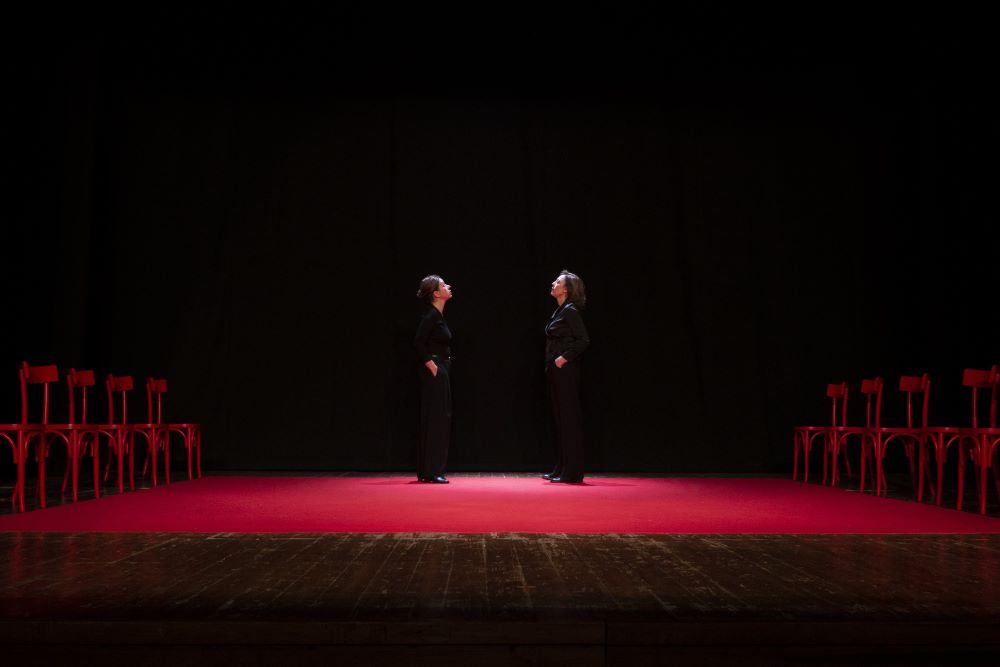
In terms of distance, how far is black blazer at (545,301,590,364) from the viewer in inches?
240

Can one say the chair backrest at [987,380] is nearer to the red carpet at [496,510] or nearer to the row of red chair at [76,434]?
the red carpet at [496,510]

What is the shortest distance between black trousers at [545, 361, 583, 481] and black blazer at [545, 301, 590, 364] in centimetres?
9

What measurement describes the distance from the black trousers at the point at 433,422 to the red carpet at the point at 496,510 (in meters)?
0.19

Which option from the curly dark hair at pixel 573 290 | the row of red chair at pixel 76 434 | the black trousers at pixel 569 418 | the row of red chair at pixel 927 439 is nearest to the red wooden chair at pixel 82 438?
the row of red chair at pixel 76 434

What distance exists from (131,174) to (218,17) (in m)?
1.40

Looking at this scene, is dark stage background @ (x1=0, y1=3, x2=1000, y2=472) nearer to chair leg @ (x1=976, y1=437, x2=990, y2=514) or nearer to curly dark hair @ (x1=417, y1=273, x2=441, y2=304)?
curly dark hair @ (x1=417, y1=273, x2=441, y2=304)

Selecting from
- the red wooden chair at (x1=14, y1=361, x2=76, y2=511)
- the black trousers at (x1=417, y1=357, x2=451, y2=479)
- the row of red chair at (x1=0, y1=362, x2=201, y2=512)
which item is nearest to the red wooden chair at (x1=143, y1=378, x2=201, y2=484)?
the row of red chair at (x1=0, y1=362, x2=201, y2=512)

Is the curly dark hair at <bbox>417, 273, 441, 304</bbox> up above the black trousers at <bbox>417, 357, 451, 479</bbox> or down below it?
above

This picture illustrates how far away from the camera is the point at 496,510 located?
14.6ft

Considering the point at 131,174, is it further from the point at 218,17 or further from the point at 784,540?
the point at 784,540

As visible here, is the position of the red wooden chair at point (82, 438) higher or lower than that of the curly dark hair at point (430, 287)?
lower

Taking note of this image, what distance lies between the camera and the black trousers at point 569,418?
607cm

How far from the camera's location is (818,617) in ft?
7.30

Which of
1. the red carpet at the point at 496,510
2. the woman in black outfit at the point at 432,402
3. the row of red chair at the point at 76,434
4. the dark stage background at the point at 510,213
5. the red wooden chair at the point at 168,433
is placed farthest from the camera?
the dark stage background at the point at 510,213
